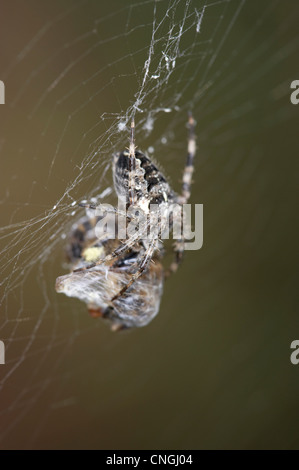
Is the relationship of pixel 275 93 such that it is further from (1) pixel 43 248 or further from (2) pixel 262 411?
(2) pixel 262 411

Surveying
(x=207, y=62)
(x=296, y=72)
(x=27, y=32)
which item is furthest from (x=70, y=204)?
(x=296, y=72)

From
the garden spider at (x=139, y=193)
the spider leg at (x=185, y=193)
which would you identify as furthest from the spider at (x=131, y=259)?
the spider leg at (x=185, y=193)

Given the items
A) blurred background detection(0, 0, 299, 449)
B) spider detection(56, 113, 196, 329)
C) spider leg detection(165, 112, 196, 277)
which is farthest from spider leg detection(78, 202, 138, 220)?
spider leg detection(165, 112, 196, 277)

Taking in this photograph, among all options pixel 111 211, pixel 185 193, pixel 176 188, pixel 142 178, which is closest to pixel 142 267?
pixel 111 211

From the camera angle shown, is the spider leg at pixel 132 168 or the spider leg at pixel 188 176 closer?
the spider leg at pixel 132 168

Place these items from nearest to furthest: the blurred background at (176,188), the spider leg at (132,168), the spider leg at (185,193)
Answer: the spider leg at (132,168) → the blurred background at (176,188) → the spider leg at (185,193)

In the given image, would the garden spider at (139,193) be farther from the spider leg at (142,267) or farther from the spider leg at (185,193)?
the spider leg at (185,193)
